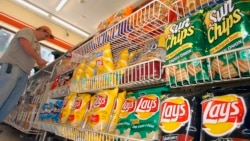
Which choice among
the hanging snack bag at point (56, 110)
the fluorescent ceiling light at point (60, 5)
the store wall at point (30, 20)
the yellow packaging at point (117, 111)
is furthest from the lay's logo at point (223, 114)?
the store wall at point (30, 20)

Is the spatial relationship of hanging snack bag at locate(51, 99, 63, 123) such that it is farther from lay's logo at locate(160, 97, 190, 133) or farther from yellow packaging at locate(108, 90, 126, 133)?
lay's logo at locate(160, 97, 190, 133)

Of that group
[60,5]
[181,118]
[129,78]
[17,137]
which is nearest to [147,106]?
[129,78]

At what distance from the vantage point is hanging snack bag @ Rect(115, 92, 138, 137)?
92cm

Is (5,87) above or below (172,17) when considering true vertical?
below

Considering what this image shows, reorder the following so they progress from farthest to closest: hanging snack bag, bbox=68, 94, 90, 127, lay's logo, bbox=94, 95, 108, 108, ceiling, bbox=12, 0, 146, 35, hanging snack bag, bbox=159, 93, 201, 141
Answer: ceiling, bbox=12, 0, 146, 35 → hanging snack bag, bbox=68, 94, 90, 127 → lay's logo, bbox=94, 95, 108, 108 → hanging snack bag, bbox=159, 93, 201, 141

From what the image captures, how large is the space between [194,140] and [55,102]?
1.56m

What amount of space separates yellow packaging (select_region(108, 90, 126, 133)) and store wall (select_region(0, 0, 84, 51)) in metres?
4.94

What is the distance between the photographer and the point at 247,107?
508 mm

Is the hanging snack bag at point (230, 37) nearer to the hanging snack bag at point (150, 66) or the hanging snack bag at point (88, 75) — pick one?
the hanging snack bag at point (150, 66)

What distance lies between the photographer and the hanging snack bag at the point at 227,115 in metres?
0.49

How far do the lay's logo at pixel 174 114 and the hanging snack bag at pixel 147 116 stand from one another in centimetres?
10

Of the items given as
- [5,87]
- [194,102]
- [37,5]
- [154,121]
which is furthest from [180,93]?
[37,5]

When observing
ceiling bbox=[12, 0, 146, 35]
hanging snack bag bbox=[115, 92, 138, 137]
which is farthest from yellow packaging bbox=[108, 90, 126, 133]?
ceiling bbox=[12, 0, 146, 35]

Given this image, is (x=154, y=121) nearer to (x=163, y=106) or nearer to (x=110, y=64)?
(x=163, y=106)
